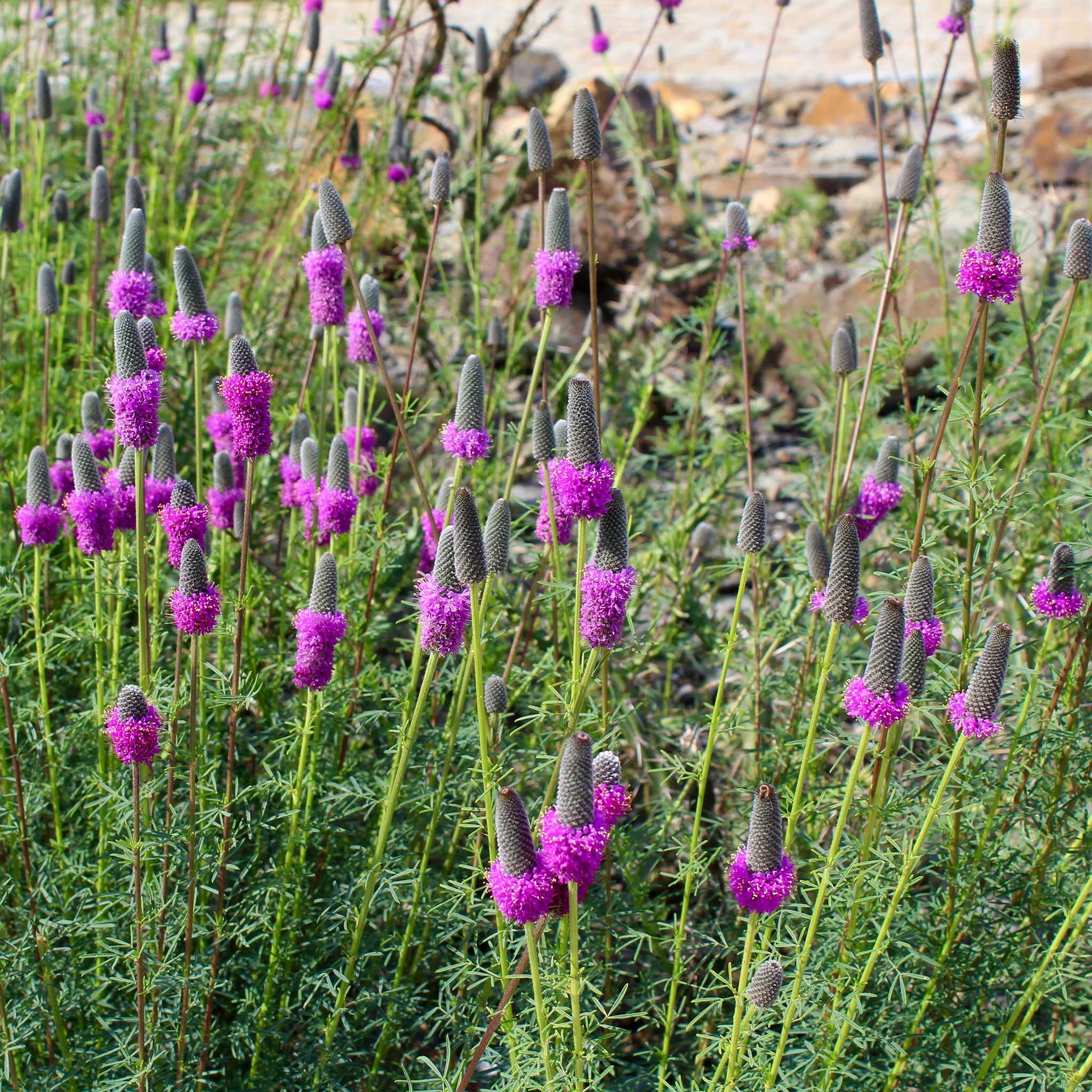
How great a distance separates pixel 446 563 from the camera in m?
2.10

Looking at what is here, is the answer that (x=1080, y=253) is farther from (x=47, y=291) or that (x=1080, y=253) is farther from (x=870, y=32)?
(x=47, y=291)

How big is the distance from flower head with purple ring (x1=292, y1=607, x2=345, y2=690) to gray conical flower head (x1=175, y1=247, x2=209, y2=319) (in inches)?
28.2

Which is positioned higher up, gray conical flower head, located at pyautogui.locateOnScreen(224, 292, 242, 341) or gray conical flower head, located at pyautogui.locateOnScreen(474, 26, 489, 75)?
gray conical flower head, located at pyautogui.locateOnScreen(474, 26, 489, 75)

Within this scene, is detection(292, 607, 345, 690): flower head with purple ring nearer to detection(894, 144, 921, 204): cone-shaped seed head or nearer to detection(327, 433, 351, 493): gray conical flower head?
detection(327, 433, 351, 493): gray conical flower head

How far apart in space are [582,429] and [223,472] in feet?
4.21

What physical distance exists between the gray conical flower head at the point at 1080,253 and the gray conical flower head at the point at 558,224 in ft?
3.62

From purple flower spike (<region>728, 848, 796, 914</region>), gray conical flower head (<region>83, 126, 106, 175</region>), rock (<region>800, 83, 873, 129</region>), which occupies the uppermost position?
rock (<region>800, 83, 873, 129</region>)

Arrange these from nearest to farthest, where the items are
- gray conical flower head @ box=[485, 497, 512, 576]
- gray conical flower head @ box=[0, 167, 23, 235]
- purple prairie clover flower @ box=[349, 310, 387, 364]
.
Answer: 1. gray conical flower head @ box=[485, 497, 512, 576]
2. purple prairie clover flower @ box=[349, 310, 387, 364]
3. gray conical flower head @ box=[0, 167, 23, 235]

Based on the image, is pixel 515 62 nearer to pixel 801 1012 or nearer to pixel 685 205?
pixel 685 205

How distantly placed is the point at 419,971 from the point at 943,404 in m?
1.98

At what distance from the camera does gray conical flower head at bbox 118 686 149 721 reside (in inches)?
81.2

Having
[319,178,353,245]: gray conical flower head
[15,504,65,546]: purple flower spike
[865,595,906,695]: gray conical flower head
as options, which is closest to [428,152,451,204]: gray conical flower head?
[319,178,353,245]: gray conical flower head

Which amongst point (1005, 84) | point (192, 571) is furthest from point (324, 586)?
point (1005, 84)

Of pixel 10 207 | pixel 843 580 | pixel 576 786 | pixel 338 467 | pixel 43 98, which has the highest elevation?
pixel 43 98
